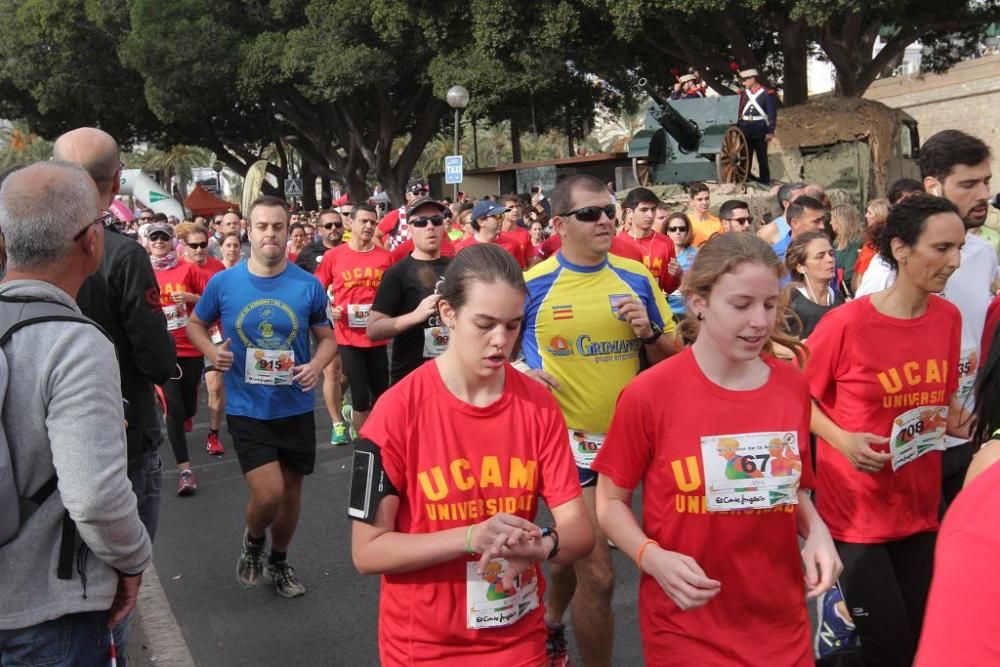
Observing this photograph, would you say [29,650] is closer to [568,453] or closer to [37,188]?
[37,188]

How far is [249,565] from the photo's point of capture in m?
5.45

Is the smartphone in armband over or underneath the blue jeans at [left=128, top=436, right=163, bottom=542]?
over

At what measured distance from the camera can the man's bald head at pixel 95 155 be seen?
11.4ft

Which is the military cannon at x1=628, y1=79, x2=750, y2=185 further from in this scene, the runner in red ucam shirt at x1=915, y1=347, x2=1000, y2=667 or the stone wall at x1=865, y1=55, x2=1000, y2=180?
the stone wall at x1=865, y1=55, x2=1000, y2=180

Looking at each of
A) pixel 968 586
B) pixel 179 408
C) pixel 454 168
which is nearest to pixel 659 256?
pixel 179 408

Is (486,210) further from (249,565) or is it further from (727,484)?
(727,484)

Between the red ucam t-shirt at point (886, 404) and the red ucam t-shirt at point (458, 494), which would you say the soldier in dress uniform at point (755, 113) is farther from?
the red ucam t-shirt at point (458, 494)

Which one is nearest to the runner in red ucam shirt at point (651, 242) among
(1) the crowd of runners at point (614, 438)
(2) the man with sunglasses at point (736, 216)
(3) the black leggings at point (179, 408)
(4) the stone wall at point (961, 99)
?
(2) the man with sunglasses at point (736, 216)

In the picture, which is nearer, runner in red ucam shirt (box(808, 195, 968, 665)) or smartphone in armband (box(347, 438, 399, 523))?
smartphone in armband (box(347, 438, 399, 523))

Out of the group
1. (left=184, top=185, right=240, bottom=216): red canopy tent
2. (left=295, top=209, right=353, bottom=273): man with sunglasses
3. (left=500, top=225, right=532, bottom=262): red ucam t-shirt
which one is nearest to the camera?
(left=295, top=209, right=353, bottom=273): man with sunglasses

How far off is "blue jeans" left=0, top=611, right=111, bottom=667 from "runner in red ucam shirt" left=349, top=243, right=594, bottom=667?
673mm

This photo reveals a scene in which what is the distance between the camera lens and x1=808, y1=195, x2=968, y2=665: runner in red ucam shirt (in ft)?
11.4

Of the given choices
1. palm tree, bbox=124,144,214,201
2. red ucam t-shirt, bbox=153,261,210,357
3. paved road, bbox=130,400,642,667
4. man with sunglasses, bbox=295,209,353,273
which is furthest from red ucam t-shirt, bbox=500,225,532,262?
palm tree, bbox=124,144,214,201

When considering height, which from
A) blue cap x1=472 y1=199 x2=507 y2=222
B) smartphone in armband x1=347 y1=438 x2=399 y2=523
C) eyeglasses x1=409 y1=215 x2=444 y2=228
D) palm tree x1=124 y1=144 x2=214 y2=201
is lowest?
smartphone in armband x1=347 y1=438 x2=399 y2=523
